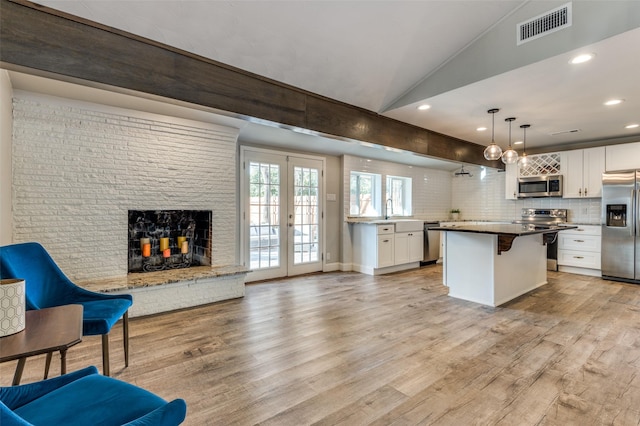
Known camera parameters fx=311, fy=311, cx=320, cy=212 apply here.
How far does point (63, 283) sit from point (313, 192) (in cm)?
393

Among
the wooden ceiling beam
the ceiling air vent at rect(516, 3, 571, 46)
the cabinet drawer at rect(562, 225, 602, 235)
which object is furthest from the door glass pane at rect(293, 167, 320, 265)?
the cabinet drawer at rect(562, 225, 602, 235)

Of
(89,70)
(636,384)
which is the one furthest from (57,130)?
(636,384)

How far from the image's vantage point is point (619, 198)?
16.5 feet

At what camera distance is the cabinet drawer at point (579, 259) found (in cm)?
535

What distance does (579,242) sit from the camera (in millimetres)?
5527

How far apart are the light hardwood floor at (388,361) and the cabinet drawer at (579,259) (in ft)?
5.20

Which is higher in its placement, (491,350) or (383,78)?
(383,78)

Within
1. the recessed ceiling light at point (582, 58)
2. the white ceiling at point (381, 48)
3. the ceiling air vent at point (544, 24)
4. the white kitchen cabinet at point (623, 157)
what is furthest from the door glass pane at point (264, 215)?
the white kitchen cabinet at point (623, 157)

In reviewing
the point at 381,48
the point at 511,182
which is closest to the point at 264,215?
the point at 381,48

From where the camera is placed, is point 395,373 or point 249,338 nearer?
point 395,373

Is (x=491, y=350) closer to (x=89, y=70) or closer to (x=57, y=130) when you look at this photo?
(x=89, y=70)

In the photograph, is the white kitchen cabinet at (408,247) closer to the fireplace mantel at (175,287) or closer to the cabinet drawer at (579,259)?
the cabinet drawer at (579,259)

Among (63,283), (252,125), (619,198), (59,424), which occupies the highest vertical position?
(252,125)

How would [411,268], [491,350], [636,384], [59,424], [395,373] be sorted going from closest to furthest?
1. [59,424]
2. [636,384]
3. [395,373]
4. [491,350]
5. [411,268]
